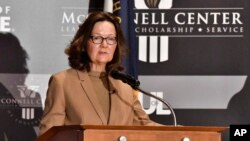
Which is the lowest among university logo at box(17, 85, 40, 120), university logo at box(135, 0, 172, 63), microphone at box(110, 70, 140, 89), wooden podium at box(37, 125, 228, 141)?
university logo at box(17, 85, 40, 120)

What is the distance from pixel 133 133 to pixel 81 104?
964 mm

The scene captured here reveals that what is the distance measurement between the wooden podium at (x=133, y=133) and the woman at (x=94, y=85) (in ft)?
2.25

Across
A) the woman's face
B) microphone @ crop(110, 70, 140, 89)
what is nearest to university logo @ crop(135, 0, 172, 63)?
the woman's face

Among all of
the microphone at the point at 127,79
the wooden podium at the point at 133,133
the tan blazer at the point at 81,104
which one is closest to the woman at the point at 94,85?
the tan blazer at the point at 81,104

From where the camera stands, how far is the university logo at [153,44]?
19.4 feet

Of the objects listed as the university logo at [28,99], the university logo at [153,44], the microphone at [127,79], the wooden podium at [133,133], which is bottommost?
the university logo at [28,99]

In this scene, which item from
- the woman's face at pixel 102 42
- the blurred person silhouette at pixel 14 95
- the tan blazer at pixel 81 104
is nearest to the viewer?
the tan blazer at pixel 81 104

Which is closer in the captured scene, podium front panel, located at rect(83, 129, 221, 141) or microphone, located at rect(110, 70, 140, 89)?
podium front panel, located at rect(83, 129, 221, 141)

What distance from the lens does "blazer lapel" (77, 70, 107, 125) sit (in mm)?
4266

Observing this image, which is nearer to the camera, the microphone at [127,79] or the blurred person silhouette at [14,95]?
the microphone at [127,79]

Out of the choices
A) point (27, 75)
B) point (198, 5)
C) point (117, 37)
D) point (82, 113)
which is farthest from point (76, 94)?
point (198, 5)

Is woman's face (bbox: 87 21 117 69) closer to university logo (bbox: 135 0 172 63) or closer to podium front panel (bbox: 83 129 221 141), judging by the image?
podium front panel (bbox: 83 129 221 141)

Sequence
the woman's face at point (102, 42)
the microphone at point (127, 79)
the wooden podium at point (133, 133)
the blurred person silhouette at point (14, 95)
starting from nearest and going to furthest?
the wooden podium at point (133, 133) < the microphone at point (127, 79) < the woman's face at point (102, 42) < the blurred person silhouette at point (14, 95)

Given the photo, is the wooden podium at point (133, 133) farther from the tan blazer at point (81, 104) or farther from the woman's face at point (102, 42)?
the woman's face at point (102, 42)
